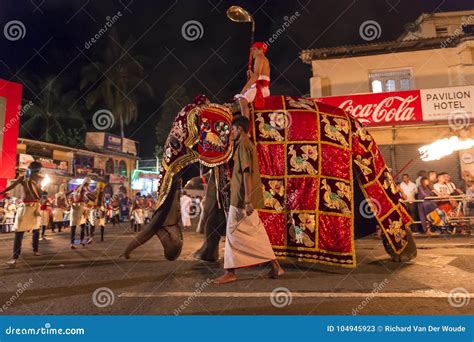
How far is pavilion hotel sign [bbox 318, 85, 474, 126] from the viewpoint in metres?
12.3

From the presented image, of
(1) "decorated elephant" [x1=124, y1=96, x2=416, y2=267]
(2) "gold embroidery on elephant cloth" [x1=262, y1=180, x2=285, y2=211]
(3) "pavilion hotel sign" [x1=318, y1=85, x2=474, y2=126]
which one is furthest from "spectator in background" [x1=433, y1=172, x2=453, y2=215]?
(2) "gold embroidery on elephant cloth" [x1=262, y1=180, x2=285, y2=211]

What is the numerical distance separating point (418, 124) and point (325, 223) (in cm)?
955

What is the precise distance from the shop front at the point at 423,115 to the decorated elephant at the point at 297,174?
7851 mm

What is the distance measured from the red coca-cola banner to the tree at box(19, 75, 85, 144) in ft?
78.2

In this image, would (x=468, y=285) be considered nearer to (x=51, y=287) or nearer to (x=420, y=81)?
(x=51, y=287)

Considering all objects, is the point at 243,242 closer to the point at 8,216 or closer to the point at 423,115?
the point at 423,115

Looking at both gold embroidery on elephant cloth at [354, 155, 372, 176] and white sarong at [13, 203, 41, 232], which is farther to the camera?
white sarong at [13, 203, 41, 232]

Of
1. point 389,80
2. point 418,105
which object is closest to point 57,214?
point 418,105

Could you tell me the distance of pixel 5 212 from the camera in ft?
48.4

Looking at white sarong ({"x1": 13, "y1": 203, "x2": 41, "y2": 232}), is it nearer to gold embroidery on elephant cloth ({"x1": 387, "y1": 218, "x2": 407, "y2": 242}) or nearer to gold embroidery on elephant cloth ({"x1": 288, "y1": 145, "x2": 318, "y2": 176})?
gold embroidery on elephant cloth ({"x1": 288, "y1": 145, "x2": 318, "y2": 176})

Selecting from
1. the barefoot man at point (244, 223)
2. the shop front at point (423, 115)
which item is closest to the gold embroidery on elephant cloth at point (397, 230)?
the barefoot man at point (244, 223)

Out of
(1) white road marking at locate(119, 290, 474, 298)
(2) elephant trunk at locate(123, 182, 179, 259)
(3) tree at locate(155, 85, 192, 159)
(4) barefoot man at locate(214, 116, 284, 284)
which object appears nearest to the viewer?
(1) white road marking at locate(119, 290, 474, 298)

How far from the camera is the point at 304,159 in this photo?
16.3 feet

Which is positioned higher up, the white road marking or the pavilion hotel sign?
the pavilion hotel sign
